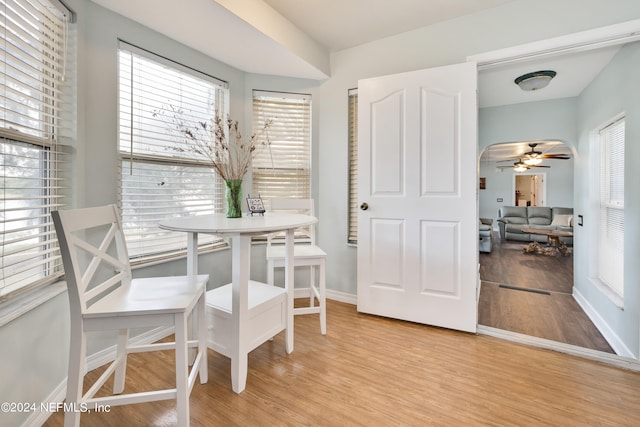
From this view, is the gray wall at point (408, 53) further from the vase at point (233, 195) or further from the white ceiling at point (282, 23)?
the vase at point (233, 195)

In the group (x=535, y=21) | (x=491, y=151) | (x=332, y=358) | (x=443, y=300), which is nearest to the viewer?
(x=332, y=358)

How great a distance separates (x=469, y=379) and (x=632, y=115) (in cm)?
210

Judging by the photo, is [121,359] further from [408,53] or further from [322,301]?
[408,53]

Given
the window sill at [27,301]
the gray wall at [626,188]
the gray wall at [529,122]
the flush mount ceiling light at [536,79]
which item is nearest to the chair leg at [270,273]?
the window sill at [27,301]

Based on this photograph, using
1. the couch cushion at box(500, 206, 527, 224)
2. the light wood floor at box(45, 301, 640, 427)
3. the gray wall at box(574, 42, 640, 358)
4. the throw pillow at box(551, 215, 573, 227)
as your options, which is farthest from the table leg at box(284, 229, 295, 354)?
the couch cushion at box(500, 206, 527, 224)

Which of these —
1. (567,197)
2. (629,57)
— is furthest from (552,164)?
(629,57)

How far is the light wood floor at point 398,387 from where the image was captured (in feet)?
4.63

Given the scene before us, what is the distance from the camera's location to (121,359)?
151 centimetres

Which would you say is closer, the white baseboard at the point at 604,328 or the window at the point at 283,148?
the white baseboard at the point at 604,328

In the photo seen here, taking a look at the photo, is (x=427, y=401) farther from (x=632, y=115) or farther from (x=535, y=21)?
(x=535, y=21)

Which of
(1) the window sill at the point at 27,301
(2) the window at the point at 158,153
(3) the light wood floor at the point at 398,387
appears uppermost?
(2) the window at the point at 158,153

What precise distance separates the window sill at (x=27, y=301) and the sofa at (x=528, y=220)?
817 centimetres

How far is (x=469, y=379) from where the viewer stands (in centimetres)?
172

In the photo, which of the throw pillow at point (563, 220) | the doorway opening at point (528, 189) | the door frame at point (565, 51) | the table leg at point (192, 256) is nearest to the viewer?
the table leg at point (192, 256)
